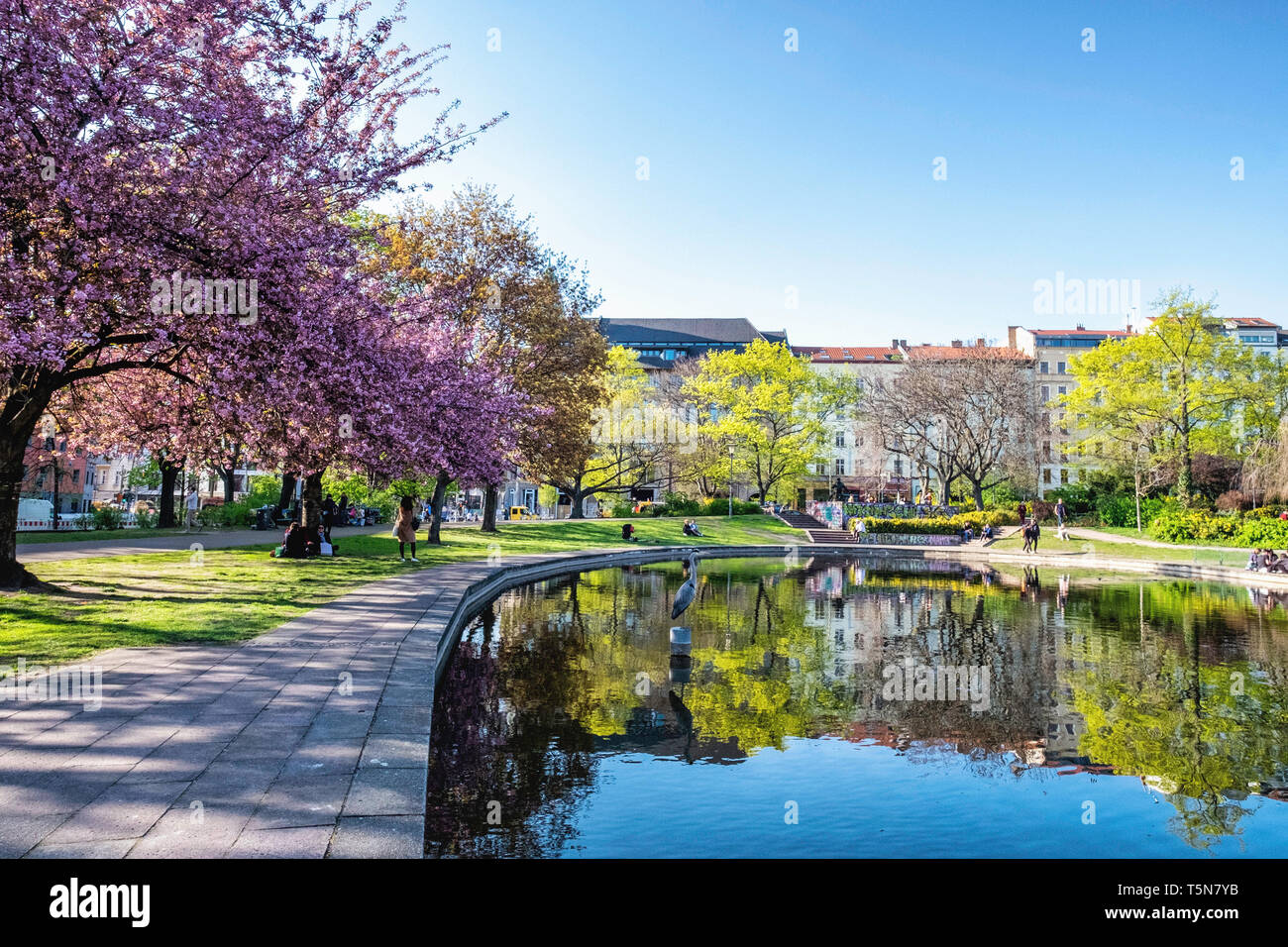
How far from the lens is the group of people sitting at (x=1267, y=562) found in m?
27.0

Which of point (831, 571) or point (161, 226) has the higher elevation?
point (161, 226)

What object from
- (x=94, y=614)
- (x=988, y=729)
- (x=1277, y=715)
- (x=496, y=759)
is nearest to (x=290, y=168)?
(x=94, y=614)

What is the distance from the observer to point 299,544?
22.4 m

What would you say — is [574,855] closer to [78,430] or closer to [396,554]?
[78,430]

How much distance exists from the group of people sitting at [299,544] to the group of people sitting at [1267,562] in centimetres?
3032

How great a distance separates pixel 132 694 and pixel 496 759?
11.3 ft

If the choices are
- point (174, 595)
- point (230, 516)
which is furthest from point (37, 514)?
point (174, 595)

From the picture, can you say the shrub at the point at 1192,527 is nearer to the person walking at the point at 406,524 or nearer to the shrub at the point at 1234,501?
the shrub at the point at 1234,501

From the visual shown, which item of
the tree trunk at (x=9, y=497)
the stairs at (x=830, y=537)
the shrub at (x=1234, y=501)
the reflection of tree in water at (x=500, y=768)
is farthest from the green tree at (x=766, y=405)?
the reflection of tree in water at (x=500, y=768)

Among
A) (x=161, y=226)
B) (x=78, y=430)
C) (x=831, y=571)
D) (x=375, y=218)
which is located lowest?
(x=831, y=571)

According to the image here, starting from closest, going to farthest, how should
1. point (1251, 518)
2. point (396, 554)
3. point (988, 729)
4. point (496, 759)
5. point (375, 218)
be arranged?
point (496, 759)
point (988, 729)
point (396, 554)
point (375, 218)
point (1251, 518)

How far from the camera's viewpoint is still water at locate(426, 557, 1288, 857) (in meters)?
5.66
